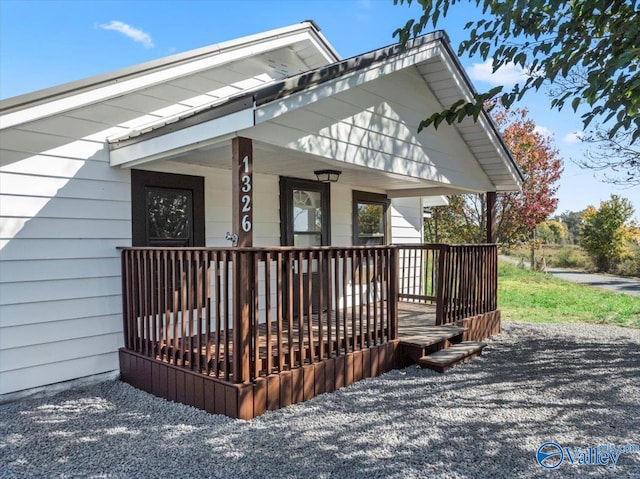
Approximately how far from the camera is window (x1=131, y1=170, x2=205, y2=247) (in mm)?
4973

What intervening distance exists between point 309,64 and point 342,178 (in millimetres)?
1922

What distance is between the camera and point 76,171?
4547 mm

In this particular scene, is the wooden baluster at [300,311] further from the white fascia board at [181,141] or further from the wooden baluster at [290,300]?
the white fascia board at [181,141]

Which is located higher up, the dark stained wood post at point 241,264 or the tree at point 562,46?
the tree at point 562,46

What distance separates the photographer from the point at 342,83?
14.6 ft

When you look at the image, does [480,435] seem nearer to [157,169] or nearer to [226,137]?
[226,137]

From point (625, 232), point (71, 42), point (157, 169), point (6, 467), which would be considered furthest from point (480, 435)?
point (625, 232)

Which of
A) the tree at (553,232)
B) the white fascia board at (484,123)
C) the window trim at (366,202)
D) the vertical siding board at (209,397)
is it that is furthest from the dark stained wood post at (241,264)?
the tree at (553,232)

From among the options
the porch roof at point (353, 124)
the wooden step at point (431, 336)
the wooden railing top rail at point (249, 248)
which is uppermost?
the porch roof at point (353, 124)

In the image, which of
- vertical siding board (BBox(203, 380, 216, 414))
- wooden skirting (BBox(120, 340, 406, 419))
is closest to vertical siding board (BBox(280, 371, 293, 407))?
wooden skirting (BBox(120, 340, 406, 419))

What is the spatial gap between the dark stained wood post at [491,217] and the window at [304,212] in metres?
2.95

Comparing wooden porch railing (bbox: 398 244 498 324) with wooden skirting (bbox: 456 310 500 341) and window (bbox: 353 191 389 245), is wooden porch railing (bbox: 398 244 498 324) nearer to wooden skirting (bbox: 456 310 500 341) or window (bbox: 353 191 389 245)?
wooden skirting (bbox: 456 310 500 341)

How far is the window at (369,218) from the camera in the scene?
8.06 m

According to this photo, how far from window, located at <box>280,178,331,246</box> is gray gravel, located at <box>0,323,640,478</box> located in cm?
264
